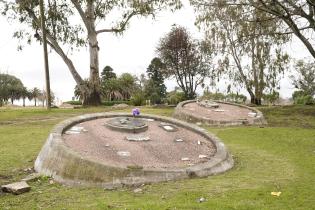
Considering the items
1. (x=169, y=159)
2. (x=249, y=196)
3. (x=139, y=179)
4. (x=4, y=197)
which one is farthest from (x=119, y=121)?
(x=249, y=196)

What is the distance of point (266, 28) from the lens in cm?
1975

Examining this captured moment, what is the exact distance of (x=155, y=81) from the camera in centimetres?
4156

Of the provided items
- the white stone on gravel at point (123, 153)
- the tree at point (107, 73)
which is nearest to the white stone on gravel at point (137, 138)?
the white stone on gravel at point (123, 153)

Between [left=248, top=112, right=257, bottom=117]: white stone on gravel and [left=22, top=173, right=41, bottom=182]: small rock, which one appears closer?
[left=22, top=173, right=41, bottom=182]: small rock

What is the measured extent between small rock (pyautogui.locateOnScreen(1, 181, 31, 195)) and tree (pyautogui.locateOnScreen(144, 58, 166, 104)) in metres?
30.8

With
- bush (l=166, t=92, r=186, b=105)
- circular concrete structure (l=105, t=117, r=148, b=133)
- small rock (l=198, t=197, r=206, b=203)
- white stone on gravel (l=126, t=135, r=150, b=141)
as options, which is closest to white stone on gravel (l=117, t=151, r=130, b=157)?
white stone on gravel (l=126, t=135, r=150, b=141)

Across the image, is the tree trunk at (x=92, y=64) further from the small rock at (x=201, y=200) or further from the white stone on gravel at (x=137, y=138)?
the small rock at (x=201, y=200)

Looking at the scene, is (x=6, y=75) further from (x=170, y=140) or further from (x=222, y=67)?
(x=170, y=140)

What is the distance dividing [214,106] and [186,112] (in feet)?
5.94

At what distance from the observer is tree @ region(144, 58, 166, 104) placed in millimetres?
39491

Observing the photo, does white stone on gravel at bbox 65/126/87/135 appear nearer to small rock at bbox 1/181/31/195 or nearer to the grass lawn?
the grass lawn

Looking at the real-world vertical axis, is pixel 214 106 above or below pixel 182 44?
below

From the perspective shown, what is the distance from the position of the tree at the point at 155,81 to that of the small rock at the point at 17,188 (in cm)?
3079

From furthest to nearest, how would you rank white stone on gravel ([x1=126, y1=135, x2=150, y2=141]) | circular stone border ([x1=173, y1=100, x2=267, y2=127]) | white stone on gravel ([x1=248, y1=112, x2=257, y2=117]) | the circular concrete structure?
white stone on gravel ([x1=248, y1=112, x2=257, y2=117]) → circular stone border ([x1=173, y1=100, x2=267, y2=127]) → the circular concrete structure → white stone on gravel ([x1=126, y1=135, x2=150, y2=141])
